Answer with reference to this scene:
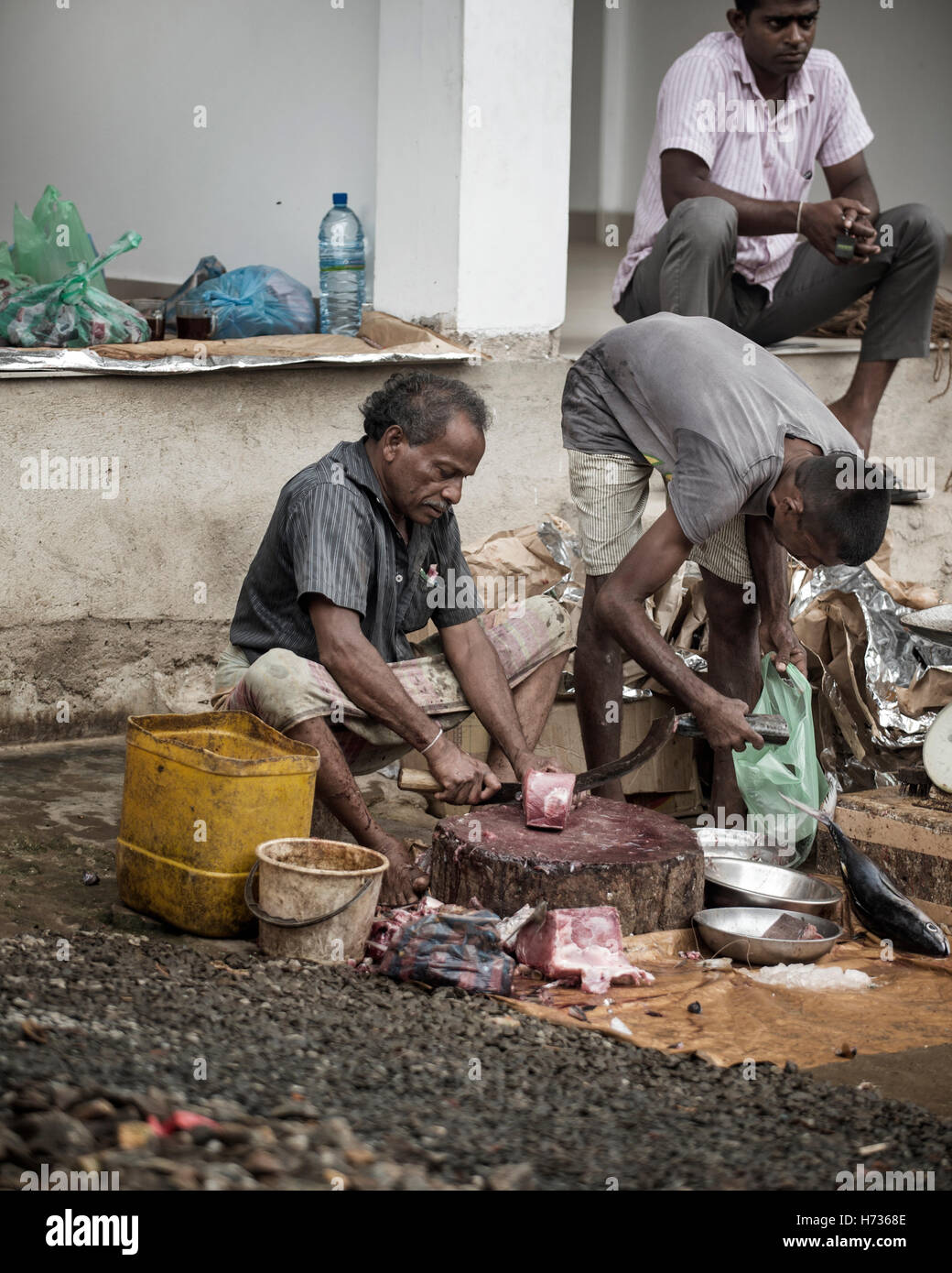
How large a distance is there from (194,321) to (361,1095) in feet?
12.4

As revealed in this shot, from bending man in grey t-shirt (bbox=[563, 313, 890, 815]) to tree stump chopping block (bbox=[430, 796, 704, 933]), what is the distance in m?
0.42

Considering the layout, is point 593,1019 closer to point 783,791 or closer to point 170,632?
point 783,791

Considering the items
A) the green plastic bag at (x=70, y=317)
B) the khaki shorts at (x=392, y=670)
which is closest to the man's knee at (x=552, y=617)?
the khaki shorts at (x=392, y=670)

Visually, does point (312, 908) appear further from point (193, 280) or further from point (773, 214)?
point (193, 280)

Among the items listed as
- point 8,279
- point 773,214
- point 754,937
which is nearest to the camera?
point 754,937

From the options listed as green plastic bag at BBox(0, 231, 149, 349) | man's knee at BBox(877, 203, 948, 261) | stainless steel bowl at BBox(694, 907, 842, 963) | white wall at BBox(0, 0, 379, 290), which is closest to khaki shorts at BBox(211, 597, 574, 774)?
stainless steel bowl at BBox(694, 907, 842, 963)

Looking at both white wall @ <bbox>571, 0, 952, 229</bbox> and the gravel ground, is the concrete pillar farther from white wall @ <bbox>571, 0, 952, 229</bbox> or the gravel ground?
the gravel ground

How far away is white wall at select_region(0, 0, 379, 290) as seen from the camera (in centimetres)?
623

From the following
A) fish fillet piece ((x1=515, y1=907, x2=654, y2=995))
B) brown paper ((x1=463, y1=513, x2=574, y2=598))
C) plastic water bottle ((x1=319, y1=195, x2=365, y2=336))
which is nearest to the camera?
fish fillet piece ((x1=515, y1=907, x2=654, y2=995))

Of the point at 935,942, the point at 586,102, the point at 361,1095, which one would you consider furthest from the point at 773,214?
the point at 361,1095

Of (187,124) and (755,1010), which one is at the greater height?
(187,124)

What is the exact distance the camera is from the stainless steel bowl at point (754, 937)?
3420mm

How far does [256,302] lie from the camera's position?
581 centimetres

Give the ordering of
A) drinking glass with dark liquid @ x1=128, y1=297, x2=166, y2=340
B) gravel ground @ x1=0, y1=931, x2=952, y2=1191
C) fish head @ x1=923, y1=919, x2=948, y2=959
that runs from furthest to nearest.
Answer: drinking glass with dark liquid @ x1=128, y1=297, x2=166, y2=340, fish head @ x1=923, y1=919, x2=948, y2=959, gravel ground @ x1=0, y1=931, x2=952, y2=1191
